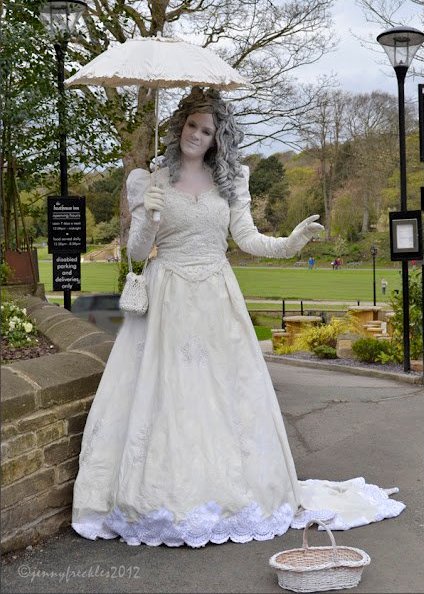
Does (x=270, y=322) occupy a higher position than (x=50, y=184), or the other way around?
(x=50, y=184)

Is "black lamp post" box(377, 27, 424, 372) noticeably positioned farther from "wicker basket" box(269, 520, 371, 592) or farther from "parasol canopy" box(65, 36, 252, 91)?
"wicker basket" box(269, 520, 371, 592)

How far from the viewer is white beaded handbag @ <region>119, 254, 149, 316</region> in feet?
13.8

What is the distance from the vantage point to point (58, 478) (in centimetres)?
414

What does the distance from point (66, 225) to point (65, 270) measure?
54 cm

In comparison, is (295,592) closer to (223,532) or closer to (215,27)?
(223,532)

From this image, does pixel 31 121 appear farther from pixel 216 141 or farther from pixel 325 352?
pixel 325 352

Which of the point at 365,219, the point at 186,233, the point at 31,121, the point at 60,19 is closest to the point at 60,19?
the point at 60,19

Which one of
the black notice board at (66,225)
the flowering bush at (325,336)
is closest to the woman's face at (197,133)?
the black notice board at (66,225)

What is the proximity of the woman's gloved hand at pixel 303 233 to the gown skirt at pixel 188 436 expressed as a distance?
40cm

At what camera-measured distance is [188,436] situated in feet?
13.3

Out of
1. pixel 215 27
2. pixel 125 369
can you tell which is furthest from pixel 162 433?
pixel 215 27

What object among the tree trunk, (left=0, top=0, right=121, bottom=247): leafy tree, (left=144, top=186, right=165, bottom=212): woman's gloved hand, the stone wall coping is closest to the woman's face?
(left=144, top=186, right=165, bottom=212): woman's gloved hand

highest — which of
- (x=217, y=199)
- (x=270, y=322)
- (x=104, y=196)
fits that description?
(x=104, y=196)

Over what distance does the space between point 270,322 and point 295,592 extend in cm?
2424
